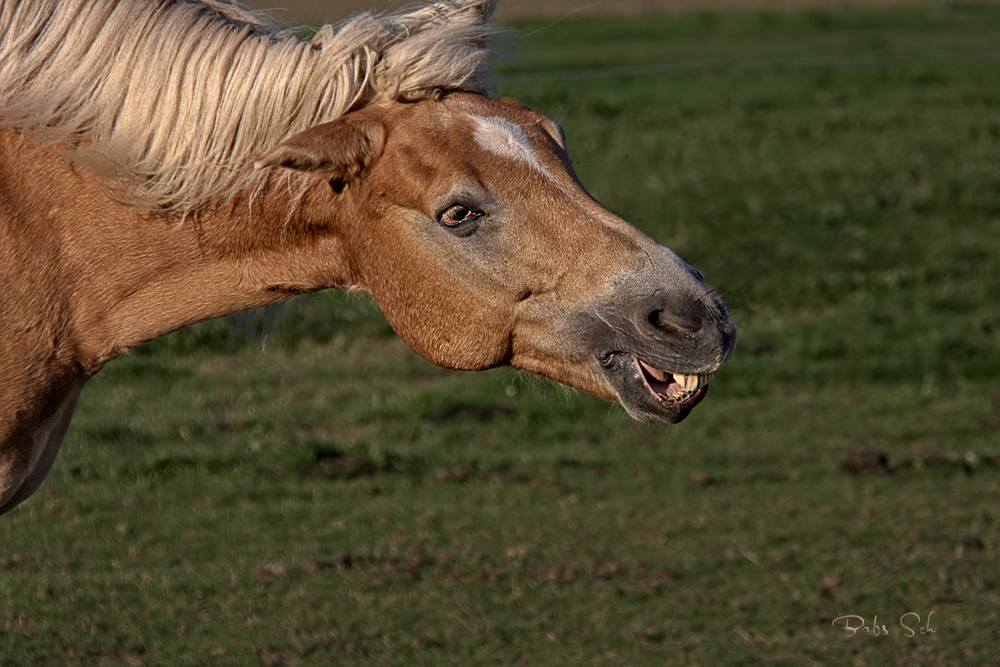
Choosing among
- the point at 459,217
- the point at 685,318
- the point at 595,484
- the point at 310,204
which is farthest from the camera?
the point at 595,484

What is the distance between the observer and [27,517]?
6027mm

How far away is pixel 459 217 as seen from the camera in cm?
310

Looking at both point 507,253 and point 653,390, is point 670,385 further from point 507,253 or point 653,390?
point 507,253

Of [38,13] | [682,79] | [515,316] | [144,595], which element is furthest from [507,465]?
[682,79]

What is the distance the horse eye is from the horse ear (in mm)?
243

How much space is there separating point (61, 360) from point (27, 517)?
10.0 feet

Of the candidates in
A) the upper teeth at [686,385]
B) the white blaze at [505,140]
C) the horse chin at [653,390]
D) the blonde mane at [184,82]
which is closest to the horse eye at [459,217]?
the white blaze at [505,140]

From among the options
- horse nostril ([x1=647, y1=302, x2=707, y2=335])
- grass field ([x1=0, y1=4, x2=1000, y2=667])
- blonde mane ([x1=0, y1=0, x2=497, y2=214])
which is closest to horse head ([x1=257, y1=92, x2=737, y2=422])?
horse nostril ([x1=647, y1=302, x2=707, y2=335])

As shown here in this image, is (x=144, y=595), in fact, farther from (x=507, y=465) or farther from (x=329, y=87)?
(x=329, y=87)

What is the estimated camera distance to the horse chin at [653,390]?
10.2 ft

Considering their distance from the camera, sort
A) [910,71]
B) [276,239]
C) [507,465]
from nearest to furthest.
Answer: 1. [276,239]
2. [507,465]
3. [910,71]

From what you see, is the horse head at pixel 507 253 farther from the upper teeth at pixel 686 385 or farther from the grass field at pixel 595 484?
the grass field at pixel 595 484

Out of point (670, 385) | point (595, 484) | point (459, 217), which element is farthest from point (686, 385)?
point (595, 484)

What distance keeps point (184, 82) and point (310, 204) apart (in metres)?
0.45
